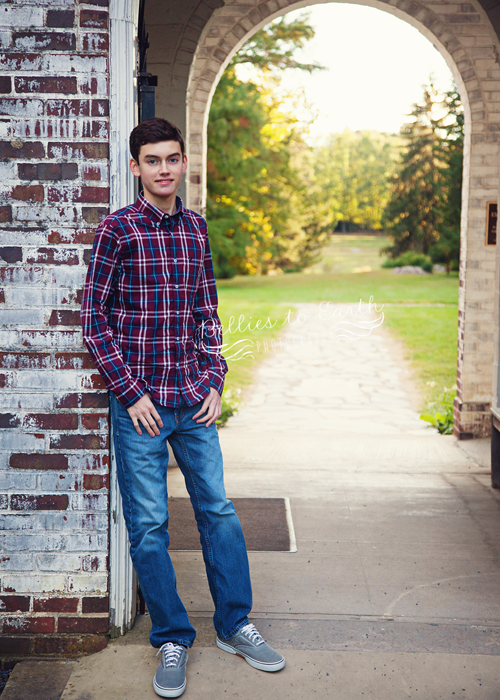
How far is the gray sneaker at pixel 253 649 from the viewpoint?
2.31 metres

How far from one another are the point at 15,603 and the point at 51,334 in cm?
100

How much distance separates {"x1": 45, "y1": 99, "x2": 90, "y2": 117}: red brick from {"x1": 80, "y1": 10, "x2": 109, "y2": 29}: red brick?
25cm

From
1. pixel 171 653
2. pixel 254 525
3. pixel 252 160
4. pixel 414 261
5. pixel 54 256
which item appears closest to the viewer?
pixel 171 653

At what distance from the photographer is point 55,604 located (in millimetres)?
2486

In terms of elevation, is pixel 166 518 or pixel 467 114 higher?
pixel 467 114

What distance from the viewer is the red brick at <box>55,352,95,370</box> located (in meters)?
2.41

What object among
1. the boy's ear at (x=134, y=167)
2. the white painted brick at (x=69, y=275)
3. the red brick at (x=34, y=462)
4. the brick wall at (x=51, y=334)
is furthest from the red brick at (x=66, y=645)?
the boy's ear at (x=134, y=167)

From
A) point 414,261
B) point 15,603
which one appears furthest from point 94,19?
point 414,261

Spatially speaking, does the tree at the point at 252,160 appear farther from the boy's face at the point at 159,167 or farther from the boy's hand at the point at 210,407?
the boy's hand at the point at 210,407

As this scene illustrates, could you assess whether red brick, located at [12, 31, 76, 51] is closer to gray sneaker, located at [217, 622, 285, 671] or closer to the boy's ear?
the boy's ear

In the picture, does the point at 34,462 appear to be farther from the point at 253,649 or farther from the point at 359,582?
the point at 359,582

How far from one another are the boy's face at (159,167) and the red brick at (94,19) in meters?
0.47

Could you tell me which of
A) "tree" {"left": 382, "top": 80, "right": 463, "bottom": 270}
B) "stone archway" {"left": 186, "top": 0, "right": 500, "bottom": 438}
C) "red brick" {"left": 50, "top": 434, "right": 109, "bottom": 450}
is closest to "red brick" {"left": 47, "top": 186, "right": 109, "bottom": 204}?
"red brick" {"left": 50, "top": 434, "right": 109, "bottom": 450}

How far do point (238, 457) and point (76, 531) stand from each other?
285 centimetres
